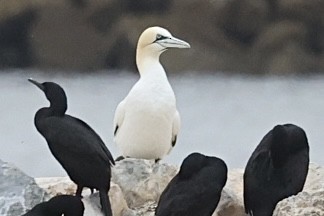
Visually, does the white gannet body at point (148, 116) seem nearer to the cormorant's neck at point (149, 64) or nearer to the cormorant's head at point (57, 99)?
the cormorant's neck at point (149, 64)

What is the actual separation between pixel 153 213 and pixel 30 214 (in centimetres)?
35

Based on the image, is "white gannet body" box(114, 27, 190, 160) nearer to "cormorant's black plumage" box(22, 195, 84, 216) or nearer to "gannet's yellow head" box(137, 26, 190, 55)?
"gannet's yellow head" box(137, 26, 190, 55)

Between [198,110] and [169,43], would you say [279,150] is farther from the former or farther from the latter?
[198,110]

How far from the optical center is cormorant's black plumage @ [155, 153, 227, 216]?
7.23 ft

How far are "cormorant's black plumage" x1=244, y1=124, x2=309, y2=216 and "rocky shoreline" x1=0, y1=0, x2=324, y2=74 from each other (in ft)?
7.77

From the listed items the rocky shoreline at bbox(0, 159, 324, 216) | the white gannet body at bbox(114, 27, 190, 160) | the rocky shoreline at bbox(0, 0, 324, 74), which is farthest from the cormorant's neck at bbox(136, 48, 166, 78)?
the rocky shoreline at bbox(0, 0, 324, 74)

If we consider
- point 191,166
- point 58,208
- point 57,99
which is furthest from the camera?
point 57,99

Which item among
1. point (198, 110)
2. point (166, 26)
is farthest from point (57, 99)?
point (166, 26)

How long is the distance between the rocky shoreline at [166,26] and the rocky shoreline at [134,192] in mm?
2010

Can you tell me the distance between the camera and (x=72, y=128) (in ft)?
7.70

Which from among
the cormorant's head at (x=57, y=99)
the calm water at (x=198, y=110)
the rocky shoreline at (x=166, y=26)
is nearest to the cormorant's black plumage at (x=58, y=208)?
the cormorant's head at (x=57, y=99)

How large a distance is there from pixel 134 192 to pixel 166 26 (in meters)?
2.23

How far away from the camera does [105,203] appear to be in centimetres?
233

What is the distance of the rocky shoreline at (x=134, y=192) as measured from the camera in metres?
2.21
